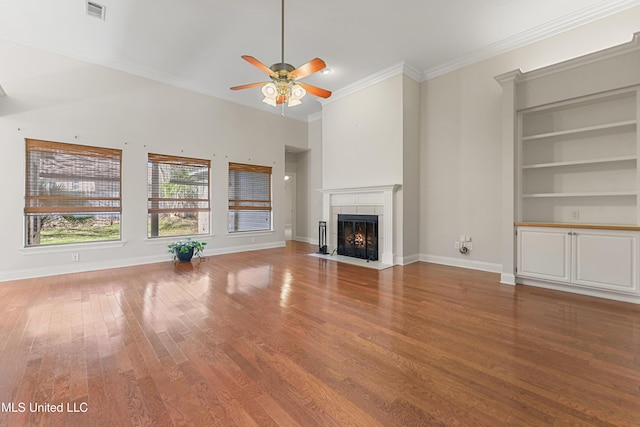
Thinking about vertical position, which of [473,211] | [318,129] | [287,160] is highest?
[318,129]

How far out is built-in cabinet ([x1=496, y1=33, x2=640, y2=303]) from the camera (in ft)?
10.3

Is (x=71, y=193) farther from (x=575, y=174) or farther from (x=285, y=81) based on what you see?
(x=575, y=174)

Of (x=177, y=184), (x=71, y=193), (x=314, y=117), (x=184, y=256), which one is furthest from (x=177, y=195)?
(x=314, y=117)

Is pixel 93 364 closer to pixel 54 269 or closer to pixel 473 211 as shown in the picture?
pixel 54 269

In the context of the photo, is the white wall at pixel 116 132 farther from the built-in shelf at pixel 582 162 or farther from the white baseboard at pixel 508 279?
the built-in shelf at pixel 582 162

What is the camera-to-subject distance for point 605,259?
315 centimetres

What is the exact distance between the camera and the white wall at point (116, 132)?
4070 mm

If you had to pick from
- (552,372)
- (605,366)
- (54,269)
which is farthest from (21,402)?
Result: (54,269)

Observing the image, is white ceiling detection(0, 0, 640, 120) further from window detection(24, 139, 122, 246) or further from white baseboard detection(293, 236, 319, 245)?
white baseboard detection(293, 236, 319, 245)

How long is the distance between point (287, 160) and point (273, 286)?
18.8ft

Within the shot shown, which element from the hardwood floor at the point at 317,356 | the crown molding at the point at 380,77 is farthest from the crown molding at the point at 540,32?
the hardwood floor at the point at 317,356

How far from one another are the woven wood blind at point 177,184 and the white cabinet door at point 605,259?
6295 mm

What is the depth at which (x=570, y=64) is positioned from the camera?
341cm

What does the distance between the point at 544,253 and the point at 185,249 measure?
5.72 m
